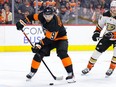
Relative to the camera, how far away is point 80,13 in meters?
8.91

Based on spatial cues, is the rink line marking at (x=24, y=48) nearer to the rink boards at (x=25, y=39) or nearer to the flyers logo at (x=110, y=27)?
the rink boards at (x=25, y=39)

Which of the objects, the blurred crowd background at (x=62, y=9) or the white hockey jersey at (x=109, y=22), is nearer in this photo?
the white hockey jersey at (x=109, y=22)

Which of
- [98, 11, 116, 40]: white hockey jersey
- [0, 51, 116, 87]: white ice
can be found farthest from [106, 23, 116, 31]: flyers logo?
[0, 51, 116, 87]: white ice

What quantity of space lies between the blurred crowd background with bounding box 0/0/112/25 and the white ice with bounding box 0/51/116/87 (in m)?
1.04

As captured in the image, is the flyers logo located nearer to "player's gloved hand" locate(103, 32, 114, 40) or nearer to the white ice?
"player's gloved hand" locate(103, 32, 114, 40)

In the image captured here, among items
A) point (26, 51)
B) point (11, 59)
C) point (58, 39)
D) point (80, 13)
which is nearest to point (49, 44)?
point (58, 39)

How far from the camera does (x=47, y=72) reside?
18.1 feet

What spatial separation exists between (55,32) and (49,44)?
222 mm

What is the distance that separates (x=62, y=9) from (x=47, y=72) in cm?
359

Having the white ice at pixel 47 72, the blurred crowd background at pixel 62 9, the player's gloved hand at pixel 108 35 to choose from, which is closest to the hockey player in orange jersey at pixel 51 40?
the white ice at pixel 47 72

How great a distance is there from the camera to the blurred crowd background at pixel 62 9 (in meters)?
8.33

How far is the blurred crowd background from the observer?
8.33 metres

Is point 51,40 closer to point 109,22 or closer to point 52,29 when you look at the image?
point 52,29

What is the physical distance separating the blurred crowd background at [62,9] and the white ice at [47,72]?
3.42 ft
